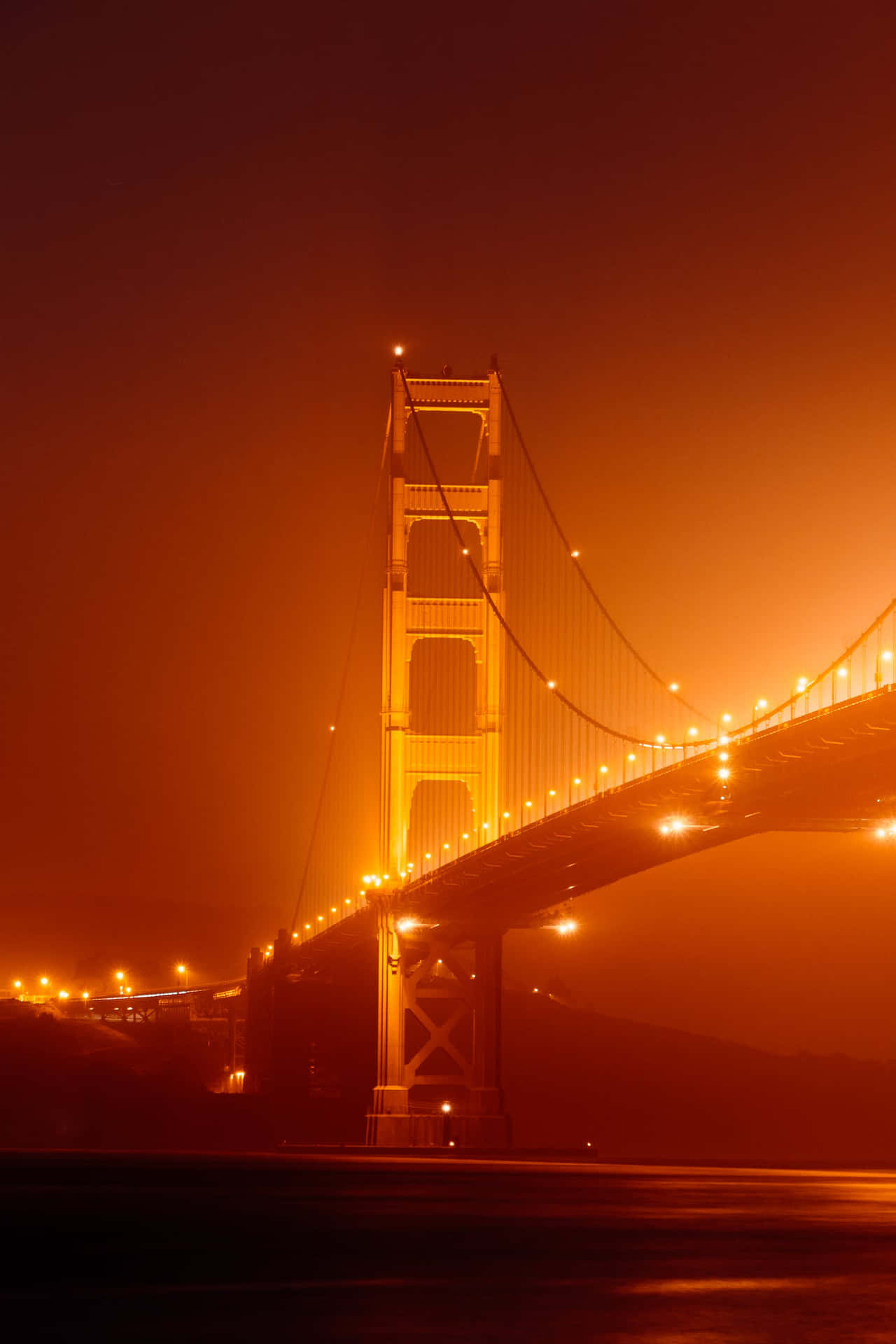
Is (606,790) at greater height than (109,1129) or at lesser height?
greater

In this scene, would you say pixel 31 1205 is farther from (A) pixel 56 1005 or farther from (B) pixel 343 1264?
(A) pixel 56 1005

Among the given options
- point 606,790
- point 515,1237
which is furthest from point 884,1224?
point 606,790

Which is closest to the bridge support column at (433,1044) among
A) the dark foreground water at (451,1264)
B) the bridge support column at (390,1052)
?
the bridge support column at (390,1052)

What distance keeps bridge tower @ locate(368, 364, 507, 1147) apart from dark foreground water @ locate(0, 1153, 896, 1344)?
26139mm

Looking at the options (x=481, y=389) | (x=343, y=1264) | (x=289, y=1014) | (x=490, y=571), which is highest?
(x=481, y=389)

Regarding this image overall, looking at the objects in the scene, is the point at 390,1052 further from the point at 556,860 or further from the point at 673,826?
the point at 673,826

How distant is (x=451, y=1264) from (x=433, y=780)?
43.7 meters

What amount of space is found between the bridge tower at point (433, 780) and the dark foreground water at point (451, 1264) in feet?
85.8

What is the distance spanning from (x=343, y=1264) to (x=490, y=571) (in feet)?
149

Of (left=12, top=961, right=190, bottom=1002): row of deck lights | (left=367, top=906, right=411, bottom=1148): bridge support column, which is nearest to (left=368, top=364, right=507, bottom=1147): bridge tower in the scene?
(left=367, top=906, right=411, bottom=1148): bridge support column

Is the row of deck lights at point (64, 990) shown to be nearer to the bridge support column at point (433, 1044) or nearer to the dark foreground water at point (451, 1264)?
the bridge support column at point (433, 1044)

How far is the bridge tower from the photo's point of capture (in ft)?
200

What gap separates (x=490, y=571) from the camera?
63.3m

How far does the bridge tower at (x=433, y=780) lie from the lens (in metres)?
61.0
